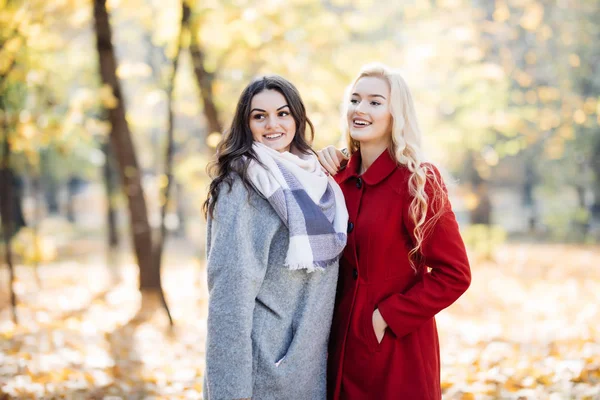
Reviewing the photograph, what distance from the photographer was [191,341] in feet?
21.5

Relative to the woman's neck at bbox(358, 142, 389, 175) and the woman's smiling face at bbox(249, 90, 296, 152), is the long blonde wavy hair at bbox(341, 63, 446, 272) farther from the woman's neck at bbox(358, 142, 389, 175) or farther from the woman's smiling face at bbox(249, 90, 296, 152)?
the woman's smiling face at bbox(249, 90, 296, 152)

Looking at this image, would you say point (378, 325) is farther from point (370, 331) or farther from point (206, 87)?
point (206, 87)

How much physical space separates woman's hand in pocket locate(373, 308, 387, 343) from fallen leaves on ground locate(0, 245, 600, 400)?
6.88 feet

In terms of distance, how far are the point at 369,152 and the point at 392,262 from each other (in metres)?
0.56

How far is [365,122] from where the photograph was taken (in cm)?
266

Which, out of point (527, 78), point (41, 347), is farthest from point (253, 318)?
point (527, 78)

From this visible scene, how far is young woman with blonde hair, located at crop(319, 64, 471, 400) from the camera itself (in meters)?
2.46

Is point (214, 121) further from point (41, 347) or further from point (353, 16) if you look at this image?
point (41, 347)

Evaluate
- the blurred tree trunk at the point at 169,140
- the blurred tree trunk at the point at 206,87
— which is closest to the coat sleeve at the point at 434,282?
the blurred tree trunk at the point at 169,140

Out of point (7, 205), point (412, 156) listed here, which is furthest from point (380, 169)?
point (7, 205)

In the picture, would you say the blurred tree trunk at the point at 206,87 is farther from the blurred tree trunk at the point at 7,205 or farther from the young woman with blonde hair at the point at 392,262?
the young woman with blonde hair at the point at 392,262

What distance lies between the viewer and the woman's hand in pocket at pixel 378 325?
2.47 meters

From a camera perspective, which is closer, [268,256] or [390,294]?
[268,256]

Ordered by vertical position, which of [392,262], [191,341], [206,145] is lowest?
[191,341]
